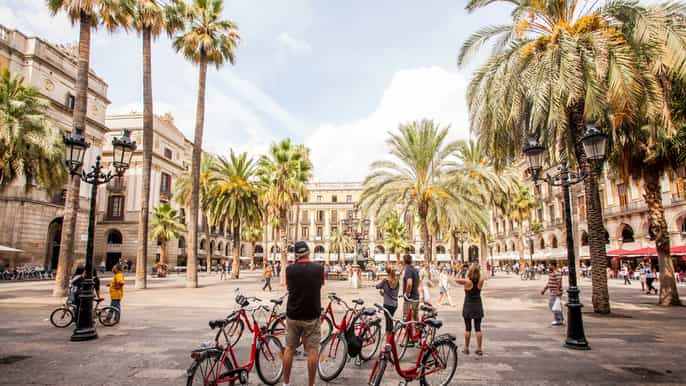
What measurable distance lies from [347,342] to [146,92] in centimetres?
2006

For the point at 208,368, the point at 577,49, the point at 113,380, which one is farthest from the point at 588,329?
the point at 113,380

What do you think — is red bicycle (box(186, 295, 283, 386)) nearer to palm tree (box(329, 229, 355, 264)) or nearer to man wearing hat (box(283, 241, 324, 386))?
man wearing hat (box(283, 241, 324, 386))

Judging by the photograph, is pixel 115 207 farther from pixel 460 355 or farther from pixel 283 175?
pixel 460 355

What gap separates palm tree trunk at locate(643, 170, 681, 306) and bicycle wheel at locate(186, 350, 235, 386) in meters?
16.3

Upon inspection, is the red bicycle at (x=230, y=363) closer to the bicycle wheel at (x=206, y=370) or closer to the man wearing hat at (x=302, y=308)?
the bicycle wheel at (x=206, y=370)

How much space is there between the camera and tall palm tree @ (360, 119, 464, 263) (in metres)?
20.7

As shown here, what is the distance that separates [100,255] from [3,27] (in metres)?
23.7

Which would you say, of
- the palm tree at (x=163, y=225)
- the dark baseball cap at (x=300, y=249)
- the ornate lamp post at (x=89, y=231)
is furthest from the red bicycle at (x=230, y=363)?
the palm tree at (x=163, y=225)

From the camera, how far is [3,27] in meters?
28.6

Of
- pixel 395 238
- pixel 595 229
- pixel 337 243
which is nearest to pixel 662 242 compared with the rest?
pixel 595 229

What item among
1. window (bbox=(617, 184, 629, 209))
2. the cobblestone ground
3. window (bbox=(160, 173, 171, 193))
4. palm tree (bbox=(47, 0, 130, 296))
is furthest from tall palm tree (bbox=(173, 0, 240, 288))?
window (bbox=(617, 184, 629, 209))

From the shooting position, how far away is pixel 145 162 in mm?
21281

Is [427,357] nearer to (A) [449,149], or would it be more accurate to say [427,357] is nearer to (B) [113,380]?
(B) [113,380]

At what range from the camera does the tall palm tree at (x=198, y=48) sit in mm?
22859
